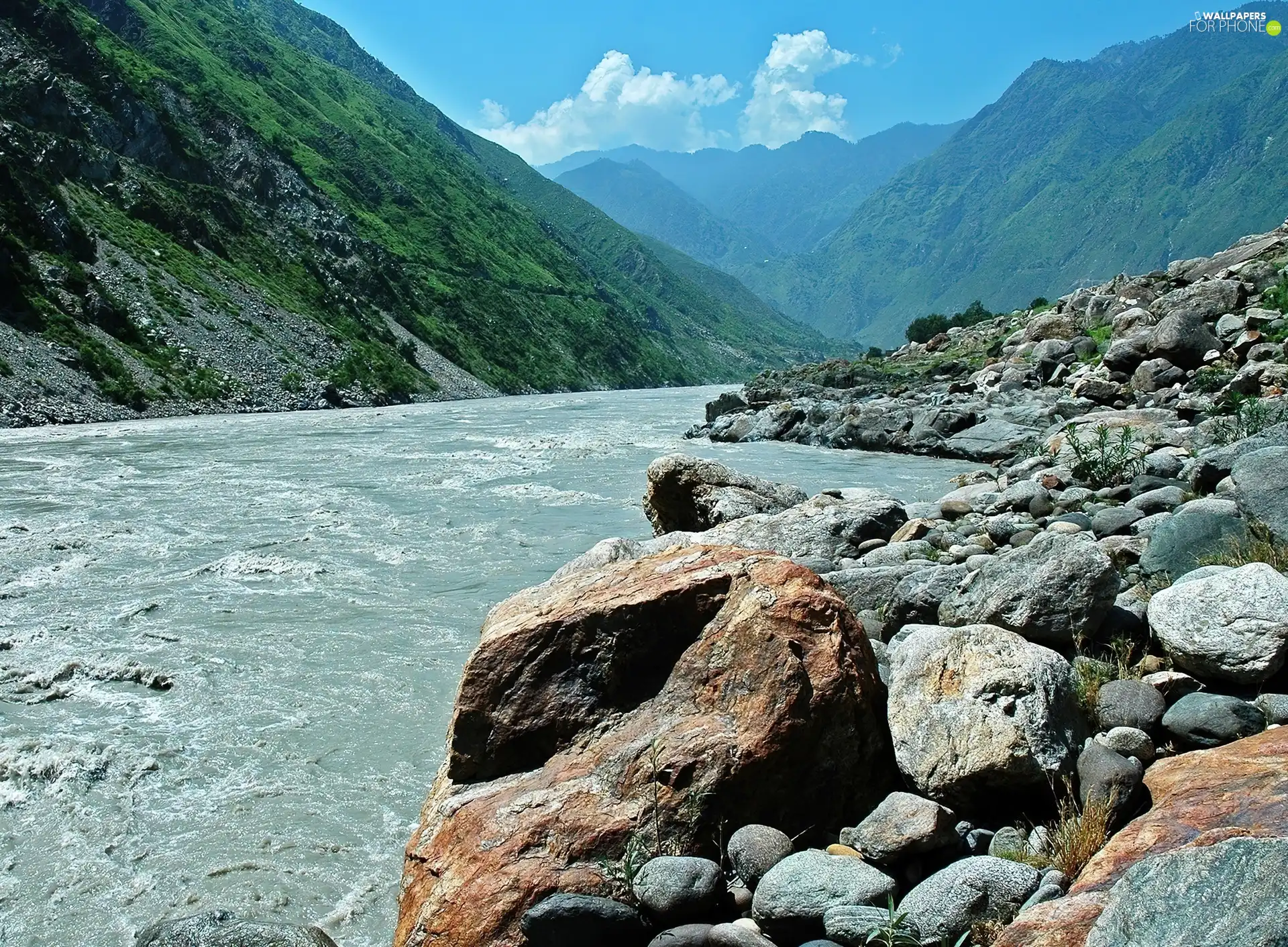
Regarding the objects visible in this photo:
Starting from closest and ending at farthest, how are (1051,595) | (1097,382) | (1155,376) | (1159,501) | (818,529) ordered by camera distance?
(1051,595) → (1159,501) → (818,529) → (1155,376) → (1097,382)

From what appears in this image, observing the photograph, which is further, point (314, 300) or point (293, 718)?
point (314, 300)

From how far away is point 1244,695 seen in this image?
4992 mm

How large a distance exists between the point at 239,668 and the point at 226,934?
5.05 m

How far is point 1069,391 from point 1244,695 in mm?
27958

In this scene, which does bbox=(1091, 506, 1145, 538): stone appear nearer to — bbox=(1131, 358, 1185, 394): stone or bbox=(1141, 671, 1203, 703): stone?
bbox=(1141, 671, 1203, 703): stone

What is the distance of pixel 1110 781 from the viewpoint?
4.28 metres

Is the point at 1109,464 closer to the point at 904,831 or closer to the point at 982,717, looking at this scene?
the point at 982,717

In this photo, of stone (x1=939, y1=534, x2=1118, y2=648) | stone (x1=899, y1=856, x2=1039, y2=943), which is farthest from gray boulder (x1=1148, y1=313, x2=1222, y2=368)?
stone (x1=899, y1=856, x2=1039, y2=943)

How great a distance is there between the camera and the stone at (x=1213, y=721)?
4664 millimetres

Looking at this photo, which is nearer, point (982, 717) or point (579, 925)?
point (579, 925)

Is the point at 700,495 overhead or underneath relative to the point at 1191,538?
underneath

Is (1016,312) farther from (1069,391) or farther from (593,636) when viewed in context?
(593,636)

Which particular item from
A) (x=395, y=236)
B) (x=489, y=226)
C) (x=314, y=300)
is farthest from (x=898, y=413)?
(x=489, y=226)

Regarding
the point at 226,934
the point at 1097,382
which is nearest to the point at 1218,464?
the point at 226,934
